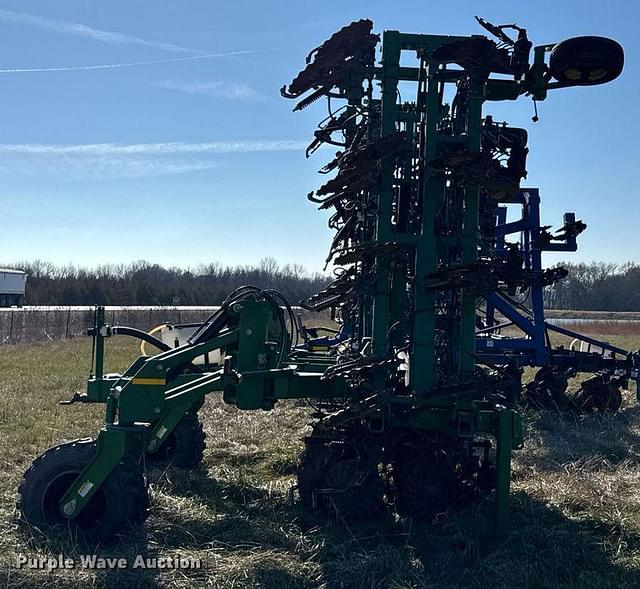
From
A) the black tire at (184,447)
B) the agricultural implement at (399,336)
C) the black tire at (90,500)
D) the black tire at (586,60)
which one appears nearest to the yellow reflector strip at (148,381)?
the agricultural implement at (399,336)

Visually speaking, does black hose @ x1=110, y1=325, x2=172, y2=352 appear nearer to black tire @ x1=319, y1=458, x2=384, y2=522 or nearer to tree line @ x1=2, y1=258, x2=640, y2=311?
black tire @ x1=319, y1=458, x2=384, y2=522

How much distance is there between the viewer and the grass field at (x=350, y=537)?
507cm

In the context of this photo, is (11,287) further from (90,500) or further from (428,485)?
(428,485)

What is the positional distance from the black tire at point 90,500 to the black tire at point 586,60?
4.68m

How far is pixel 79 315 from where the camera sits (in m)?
34.1

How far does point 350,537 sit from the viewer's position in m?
5.79

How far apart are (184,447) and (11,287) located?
4945 cm

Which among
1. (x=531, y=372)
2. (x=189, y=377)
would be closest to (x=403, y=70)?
(x=189, y=377)

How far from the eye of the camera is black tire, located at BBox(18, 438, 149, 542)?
5660 millimetres

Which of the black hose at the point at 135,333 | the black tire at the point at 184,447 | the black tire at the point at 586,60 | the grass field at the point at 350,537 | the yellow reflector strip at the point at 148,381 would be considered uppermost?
the black tire at the point at 586,60

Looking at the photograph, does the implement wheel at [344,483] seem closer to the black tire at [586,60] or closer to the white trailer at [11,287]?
the black tire at [586,60]

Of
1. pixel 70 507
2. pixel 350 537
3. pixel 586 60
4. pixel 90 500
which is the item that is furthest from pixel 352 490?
pixel 586 60

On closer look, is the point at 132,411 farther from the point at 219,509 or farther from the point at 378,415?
the point at 378,415

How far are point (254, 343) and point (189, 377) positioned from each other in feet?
2.18
